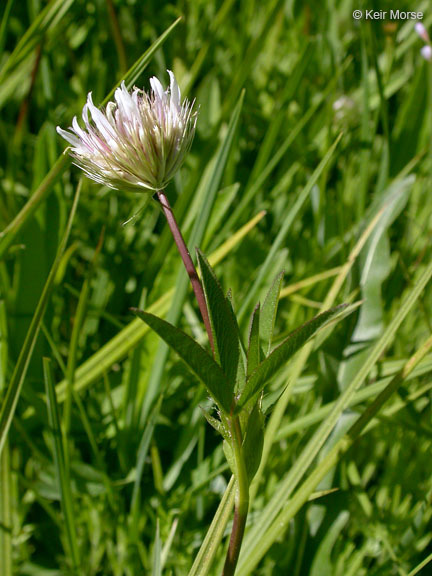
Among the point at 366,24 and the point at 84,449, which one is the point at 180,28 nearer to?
the point at 366,24

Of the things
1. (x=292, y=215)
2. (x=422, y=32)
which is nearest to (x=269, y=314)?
(x=292, y=215)

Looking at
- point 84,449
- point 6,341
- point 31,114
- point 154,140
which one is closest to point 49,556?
point 84,449

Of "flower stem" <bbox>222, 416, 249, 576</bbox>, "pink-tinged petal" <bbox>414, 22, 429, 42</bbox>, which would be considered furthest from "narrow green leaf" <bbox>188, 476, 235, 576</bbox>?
"pink-tinged petal" <bbox>414, 22, 429, 42</bbox>

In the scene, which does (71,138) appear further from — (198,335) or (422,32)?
(422,32)

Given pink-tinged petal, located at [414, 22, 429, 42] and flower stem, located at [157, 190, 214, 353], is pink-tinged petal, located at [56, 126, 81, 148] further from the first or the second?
pink-tinged petal, located at [414, 22, 429, 42]

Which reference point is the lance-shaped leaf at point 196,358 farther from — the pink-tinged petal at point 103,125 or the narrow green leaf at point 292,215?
the narrow green leaf at point 292,215

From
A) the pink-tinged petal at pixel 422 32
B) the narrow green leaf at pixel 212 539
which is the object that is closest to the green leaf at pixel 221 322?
the narrow green leaf at pixel 212 539
